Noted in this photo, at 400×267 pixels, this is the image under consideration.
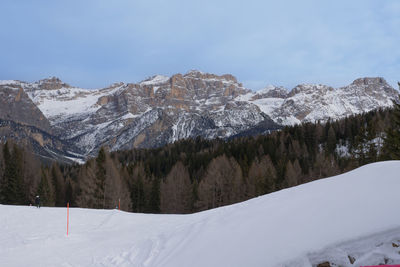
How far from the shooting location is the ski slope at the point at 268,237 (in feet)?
20.4

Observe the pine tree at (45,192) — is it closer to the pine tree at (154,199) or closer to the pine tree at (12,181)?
the pine tree at (12,181)

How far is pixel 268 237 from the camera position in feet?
25.7

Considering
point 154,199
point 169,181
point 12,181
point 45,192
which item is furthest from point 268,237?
point 12,181

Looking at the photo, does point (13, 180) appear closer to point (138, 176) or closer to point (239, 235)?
point (138, 176)

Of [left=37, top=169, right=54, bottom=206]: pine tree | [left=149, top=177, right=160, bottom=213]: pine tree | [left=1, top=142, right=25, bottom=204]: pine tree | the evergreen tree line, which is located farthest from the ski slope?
[left=149, top=177, right=160, bottom=213]: pine tree

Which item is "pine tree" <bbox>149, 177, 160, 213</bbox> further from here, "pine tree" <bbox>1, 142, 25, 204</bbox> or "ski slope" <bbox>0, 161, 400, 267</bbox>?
"ski slope" <bbox>0, 161, 400, 267</bbox>

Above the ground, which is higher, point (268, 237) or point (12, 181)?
point (12, 181)

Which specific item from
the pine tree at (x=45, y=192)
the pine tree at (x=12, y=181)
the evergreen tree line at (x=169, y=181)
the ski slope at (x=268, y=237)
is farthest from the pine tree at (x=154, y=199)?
the ski slope at (x=268, y=237)

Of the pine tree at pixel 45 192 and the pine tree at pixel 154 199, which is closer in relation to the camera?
the pine tree at pixel 45 192

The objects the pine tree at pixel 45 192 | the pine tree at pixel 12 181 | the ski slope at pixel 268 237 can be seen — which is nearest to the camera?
the ski slope at pixel 268 237

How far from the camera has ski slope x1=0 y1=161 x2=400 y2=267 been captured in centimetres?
621

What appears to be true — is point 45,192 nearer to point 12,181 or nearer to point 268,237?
point 12,181

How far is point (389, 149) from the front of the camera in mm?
30891

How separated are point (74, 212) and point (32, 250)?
29.2 feet
